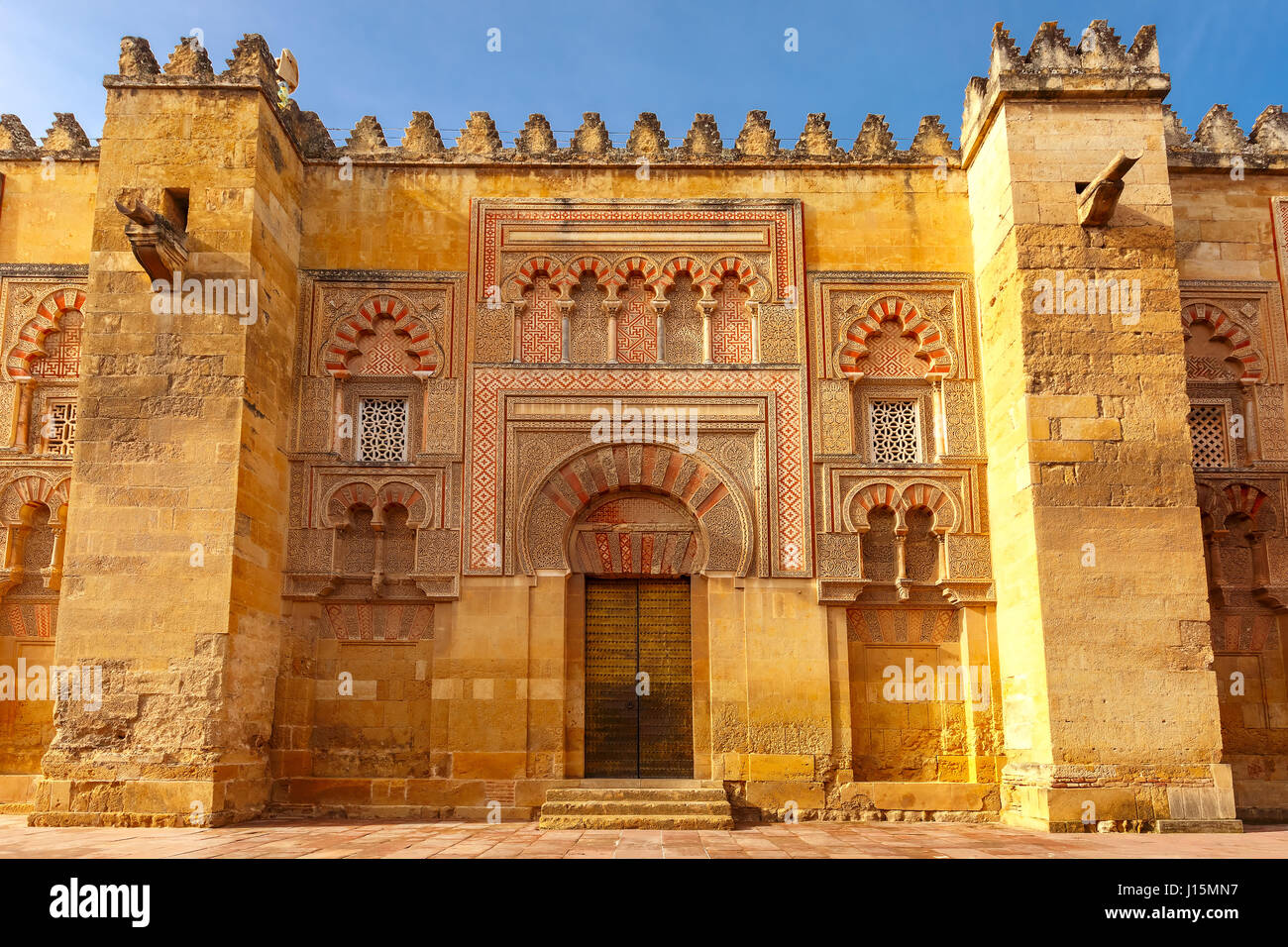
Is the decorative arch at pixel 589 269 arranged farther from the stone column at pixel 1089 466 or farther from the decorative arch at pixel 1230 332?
the decorative arch at pixel 1230 332

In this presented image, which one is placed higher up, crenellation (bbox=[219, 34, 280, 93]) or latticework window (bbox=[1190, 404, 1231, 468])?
crenellation (bbox=[219, 34, 280, 93])

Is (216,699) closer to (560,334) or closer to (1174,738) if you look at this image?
(560,334)

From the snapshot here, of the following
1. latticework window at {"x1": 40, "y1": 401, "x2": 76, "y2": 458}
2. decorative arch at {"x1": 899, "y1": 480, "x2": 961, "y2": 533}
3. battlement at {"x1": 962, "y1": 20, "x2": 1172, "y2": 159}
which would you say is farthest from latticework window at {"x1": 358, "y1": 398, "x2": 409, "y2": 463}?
battlement at {"x1": 962, "y1": 20, "x2": 1172, "y2": 159}

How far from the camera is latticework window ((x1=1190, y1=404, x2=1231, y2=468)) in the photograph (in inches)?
330

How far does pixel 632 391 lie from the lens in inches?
333

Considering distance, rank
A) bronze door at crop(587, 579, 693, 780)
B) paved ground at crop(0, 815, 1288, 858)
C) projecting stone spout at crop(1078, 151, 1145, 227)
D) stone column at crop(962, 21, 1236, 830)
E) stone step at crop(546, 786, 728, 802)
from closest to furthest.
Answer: paved ground at crop(0, 815, 1288, 858)
stone column at crop(962, 21, 1236, 830)
projecting stone spout at crop(1078, 151, 1145, 227)
stone step at crop(546, 786, 728, 802)
bronze door at crop(587, 579, 693, 780)

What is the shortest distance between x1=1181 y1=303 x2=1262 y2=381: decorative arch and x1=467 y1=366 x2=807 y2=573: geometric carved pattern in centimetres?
311

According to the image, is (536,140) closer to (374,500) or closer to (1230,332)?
(374,500)

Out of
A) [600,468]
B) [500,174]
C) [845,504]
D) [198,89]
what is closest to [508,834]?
[600,468]

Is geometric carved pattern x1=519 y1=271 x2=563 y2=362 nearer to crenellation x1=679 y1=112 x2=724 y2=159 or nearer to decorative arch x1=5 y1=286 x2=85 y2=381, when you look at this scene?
crenellation x1=679 y1=112 x2=724 y2=159

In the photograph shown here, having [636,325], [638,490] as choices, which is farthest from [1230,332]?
[638,490]

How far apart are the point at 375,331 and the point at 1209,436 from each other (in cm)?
650

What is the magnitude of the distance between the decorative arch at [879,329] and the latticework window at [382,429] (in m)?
3.39

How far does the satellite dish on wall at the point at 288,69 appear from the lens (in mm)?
Answer: 8527
